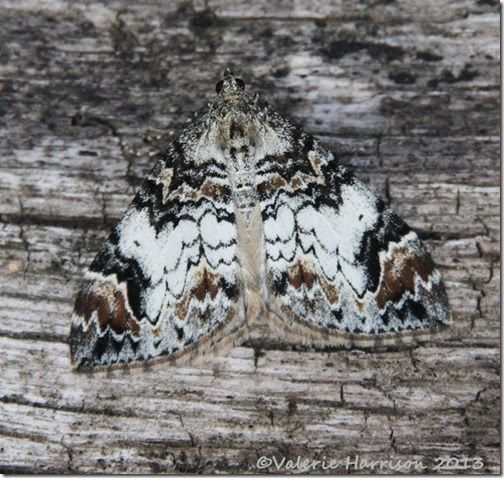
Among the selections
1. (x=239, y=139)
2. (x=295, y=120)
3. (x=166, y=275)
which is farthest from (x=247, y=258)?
(x=295, y=120)

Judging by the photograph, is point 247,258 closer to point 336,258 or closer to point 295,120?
point 336,258

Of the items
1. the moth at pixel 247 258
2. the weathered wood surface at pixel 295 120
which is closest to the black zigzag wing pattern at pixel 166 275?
the moth at pixel 247 258

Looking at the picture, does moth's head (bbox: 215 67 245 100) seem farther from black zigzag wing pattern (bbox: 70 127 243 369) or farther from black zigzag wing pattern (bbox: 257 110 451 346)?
black zigzag wing pattern (bbox: 70 127 243 369)

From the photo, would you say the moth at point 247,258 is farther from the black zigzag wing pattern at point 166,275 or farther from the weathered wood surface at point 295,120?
the weathered wood surface at point 295,120

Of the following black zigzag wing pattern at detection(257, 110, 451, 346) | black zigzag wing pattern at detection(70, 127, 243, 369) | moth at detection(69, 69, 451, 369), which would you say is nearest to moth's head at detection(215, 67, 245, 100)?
moth at detection(69, 69, 451, 369)

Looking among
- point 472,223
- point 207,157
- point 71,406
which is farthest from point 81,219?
point 472,223

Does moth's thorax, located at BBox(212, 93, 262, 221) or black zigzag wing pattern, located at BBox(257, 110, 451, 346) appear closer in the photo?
black zigzag wing pattern, located at BBox(257, 110, 451, 346)
